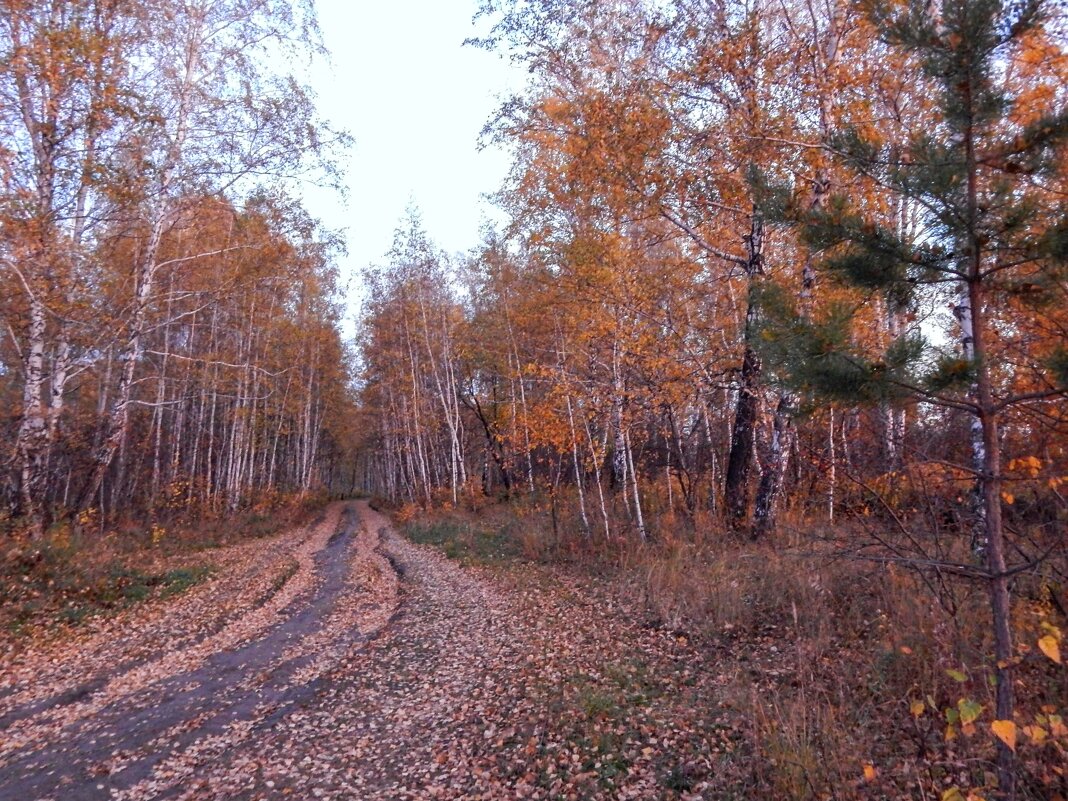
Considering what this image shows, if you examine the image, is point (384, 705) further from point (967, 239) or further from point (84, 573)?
point (84, 573)

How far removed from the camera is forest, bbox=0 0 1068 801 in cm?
336

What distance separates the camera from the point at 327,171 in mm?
16078

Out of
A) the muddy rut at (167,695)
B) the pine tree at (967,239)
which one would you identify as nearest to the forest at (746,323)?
the pine tree at (967,239)

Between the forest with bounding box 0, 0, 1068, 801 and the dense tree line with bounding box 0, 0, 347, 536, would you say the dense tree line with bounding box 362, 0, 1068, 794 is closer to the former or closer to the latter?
the forest with bounding box 0, 0, 1068, 801

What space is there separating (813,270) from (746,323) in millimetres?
1025

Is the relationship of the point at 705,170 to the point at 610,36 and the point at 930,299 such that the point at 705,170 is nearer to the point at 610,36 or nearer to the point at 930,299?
the point at 610,36

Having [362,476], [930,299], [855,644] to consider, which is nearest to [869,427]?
[855,644]

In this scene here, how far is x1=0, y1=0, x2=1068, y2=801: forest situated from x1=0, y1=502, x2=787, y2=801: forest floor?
158 mm

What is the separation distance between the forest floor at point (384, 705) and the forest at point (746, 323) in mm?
158

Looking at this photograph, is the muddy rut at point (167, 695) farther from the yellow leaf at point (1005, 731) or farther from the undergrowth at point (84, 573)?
the yellow leaf at point (1005, 731)

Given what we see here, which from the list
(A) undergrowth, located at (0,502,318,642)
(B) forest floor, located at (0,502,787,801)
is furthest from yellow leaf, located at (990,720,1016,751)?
(A) undergrowth, located at (0,502,318,642)

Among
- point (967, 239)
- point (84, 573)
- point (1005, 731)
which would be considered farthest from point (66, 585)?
point (967, 239)

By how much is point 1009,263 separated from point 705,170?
259 inches

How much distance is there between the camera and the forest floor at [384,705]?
507cm
